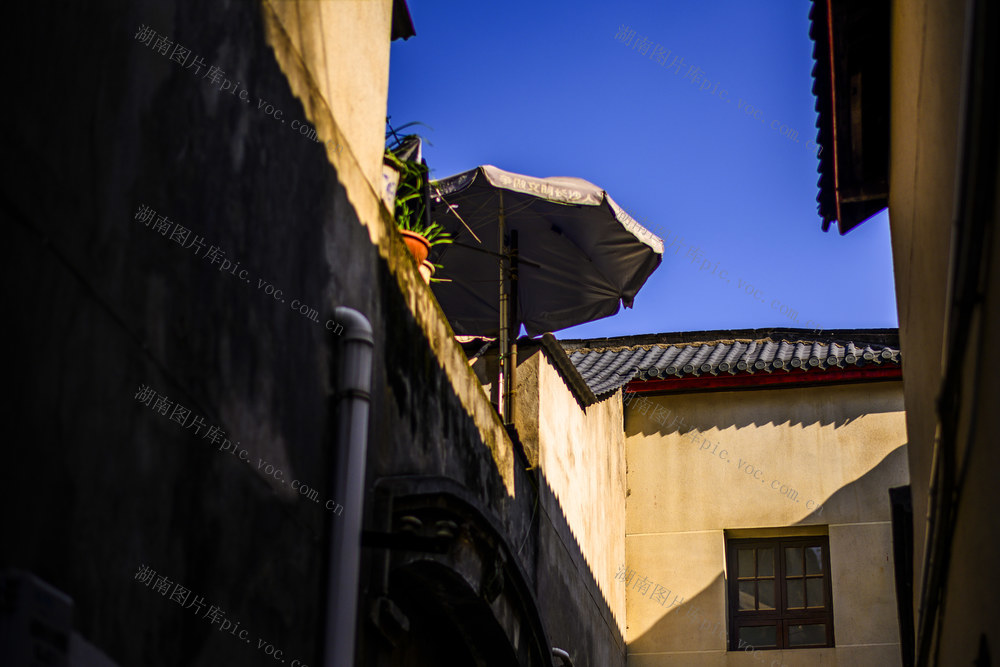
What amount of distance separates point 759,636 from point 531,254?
5.36 m

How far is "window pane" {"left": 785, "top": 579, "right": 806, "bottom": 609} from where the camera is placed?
48.6ft

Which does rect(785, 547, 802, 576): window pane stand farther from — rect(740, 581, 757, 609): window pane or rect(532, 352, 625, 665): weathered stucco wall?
rect(532, 352, 625, 665): weathered stucco wall

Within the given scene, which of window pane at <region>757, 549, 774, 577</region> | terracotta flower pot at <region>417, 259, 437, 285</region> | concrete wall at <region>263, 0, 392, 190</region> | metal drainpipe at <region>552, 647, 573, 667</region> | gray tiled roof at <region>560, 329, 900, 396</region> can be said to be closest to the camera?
concrete wall at <region>263, 0, 392, 190</region>

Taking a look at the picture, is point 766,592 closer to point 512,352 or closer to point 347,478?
point 512,352

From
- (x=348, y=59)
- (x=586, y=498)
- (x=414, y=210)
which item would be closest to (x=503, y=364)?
(x=586, y=498)

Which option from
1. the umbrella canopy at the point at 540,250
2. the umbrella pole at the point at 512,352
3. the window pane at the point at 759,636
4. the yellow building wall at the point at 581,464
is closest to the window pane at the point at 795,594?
the window pane at the point at 759,636

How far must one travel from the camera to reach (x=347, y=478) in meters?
6.00

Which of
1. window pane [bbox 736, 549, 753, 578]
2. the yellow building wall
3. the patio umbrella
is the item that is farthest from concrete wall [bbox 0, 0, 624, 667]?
window pane [bbox 736, 549, 753, 578]

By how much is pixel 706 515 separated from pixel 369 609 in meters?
9.70

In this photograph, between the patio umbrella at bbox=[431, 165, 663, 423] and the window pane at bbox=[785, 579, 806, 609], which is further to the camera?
the window pane at bbox=[785, 579, 806, 609]

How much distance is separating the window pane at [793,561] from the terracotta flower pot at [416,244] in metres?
8.69

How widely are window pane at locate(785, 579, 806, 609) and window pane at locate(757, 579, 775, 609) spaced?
18cm

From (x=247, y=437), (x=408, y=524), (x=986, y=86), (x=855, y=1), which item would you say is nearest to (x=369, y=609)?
(x=408, y=524)

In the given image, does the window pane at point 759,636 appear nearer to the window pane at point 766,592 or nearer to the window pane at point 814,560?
the window pane at point 766,592
